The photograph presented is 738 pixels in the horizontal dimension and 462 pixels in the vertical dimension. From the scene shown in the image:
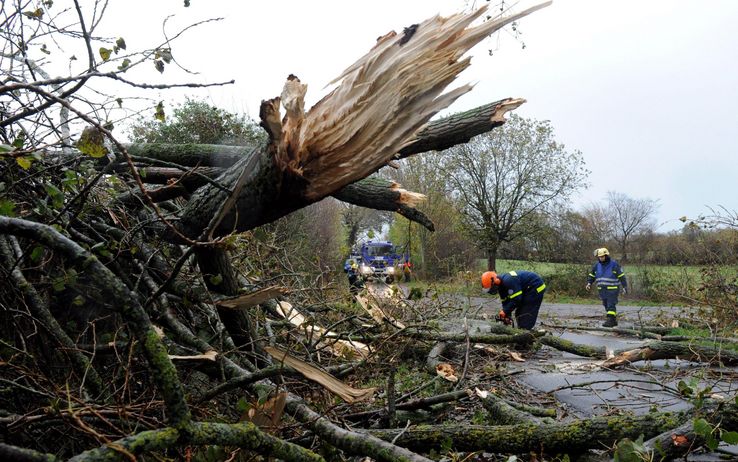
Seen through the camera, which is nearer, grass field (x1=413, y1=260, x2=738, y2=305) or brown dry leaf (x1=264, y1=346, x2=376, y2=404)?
brown dry leaf (x1=264, y1=346, x2=376, y2=404)

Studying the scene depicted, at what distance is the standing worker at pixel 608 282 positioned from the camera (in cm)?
1087

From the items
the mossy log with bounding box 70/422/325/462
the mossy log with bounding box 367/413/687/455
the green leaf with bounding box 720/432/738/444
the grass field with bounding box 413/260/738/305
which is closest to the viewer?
the mossy log with bounding box 70/422/325/462

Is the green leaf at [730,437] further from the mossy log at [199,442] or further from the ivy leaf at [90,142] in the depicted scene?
the ivy leaf at [90,142]

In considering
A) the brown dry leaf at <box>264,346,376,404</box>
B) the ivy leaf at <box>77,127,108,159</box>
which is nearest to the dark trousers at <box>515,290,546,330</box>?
the brown dry leaf at <box>264,346,376,404</box>

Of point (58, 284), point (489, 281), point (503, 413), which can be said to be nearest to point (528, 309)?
point (489, 281)

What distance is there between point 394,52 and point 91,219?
2.24 metres

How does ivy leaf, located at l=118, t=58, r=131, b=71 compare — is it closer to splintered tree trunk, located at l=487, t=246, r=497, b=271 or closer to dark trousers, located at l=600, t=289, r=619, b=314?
dark trousers, located at l=600, t=289, r=619, b=314

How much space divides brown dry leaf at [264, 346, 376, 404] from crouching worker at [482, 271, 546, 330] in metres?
6.66

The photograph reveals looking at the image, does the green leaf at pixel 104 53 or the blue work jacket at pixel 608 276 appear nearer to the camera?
the green leaf at pixel 104 53

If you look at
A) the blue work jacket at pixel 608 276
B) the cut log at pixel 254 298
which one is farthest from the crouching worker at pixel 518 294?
the cut log at pixel 254 298

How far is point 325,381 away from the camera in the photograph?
244 centimetres

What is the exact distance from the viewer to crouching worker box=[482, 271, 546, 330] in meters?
8.81

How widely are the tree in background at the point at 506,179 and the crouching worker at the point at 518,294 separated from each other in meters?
17.3

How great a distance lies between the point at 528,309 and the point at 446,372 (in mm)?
4589
